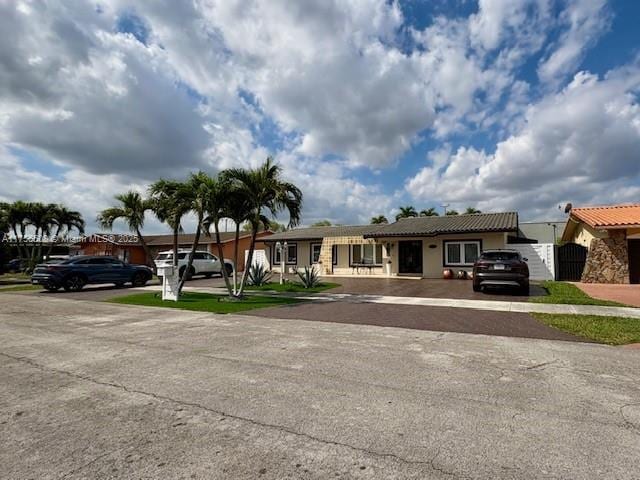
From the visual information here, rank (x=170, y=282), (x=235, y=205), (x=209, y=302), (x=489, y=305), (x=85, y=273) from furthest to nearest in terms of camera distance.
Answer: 1. (x=85, y=273)
2. (x=170, y=282)
3. (x=235, y=205)
4. (x=209, y=302)
5. (x=489, y=305)

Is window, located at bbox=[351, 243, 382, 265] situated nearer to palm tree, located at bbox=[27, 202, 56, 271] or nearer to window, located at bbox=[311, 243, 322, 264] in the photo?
window, located at bbox=[311, 243, 322, 264]

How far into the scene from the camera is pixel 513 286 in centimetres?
1383

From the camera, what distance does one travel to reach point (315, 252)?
28.1 metres

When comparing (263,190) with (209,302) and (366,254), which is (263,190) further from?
(366,254)

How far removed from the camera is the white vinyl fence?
63.5 feet

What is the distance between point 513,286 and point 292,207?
28.2 feet

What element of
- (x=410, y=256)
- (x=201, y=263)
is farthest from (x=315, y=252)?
(x=201, y=263)

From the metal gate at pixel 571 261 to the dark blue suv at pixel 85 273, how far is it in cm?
2207

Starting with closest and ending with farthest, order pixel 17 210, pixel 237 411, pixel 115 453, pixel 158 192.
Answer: pixel 115 453
pixel 237 411
pixel 158 192
pixel 17 210

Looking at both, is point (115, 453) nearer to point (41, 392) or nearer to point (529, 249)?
point (41, 392)

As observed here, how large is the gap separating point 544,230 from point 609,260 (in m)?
21.4

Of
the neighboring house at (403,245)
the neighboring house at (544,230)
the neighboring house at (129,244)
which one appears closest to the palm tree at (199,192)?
the neighboring house at (403,245)

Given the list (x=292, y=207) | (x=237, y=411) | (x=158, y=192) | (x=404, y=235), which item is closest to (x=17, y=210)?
(x=158, y=192)

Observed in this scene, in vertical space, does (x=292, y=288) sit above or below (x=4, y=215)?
below
